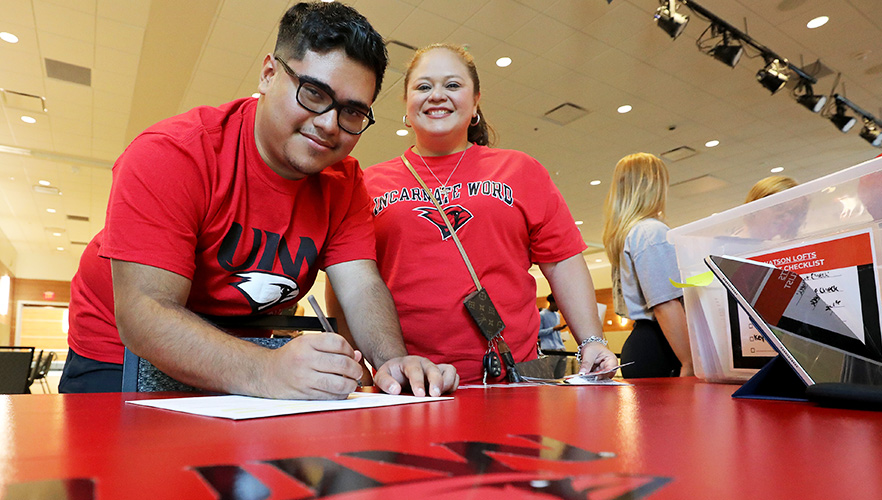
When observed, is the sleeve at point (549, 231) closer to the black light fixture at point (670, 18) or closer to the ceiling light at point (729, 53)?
the black light fixture at point (670, 18)

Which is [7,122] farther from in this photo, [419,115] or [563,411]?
[563,411]

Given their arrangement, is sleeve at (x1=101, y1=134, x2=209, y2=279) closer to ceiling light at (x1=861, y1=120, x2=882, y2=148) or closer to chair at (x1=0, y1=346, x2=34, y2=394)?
chair at (x1=0, y1=346, x2=34, y2=394)

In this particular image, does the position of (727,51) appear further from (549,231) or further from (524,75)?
(549,231)

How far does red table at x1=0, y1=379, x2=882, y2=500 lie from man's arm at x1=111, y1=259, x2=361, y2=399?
0.14m

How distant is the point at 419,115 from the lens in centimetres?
146

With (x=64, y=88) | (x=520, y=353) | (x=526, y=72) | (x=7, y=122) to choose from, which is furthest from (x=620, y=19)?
(x=7, y=122)

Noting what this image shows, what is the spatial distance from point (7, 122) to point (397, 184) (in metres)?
7.17

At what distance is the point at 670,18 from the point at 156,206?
14.8 ft

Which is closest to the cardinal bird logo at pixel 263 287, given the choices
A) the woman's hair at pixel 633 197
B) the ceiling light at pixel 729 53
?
the woman's hair at pixel 633 197

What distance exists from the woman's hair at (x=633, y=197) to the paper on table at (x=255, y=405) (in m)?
1.81

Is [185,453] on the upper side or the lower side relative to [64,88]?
lower

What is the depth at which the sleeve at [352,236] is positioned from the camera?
124 centimetres

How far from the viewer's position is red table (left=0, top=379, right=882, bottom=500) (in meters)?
0.26

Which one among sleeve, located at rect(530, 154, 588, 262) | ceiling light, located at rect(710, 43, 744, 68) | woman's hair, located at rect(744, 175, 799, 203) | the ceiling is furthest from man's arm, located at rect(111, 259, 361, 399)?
ceiling light, located at rect(710, 43, 744, 68)
